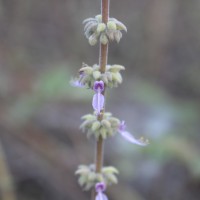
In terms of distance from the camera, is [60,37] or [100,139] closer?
[100,139]

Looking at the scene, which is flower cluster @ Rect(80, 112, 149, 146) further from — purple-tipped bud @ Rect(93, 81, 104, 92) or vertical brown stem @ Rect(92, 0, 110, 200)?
purple-tipped bud @ Rect(93, 81, 104, 92)

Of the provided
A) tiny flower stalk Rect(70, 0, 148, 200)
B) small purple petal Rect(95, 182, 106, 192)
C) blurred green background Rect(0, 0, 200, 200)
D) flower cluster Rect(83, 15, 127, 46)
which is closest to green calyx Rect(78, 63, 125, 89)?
tiny flower stalk Rect(70, 0, 148, 200)

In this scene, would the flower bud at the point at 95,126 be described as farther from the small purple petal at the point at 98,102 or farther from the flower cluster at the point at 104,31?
the flower cluster at the point at 104,31

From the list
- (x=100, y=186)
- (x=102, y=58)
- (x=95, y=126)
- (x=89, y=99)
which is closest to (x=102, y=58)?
(x=102, y=58)

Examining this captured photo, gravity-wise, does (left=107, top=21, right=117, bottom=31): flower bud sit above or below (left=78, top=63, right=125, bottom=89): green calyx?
above

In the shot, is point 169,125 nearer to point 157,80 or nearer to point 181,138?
point 181,138

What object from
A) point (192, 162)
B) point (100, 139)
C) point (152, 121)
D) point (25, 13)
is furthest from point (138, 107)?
point (100, 139)

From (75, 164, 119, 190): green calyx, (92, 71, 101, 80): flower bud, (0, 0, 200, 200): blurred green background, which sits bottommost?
(75, 164, 119, 190): green calyx
